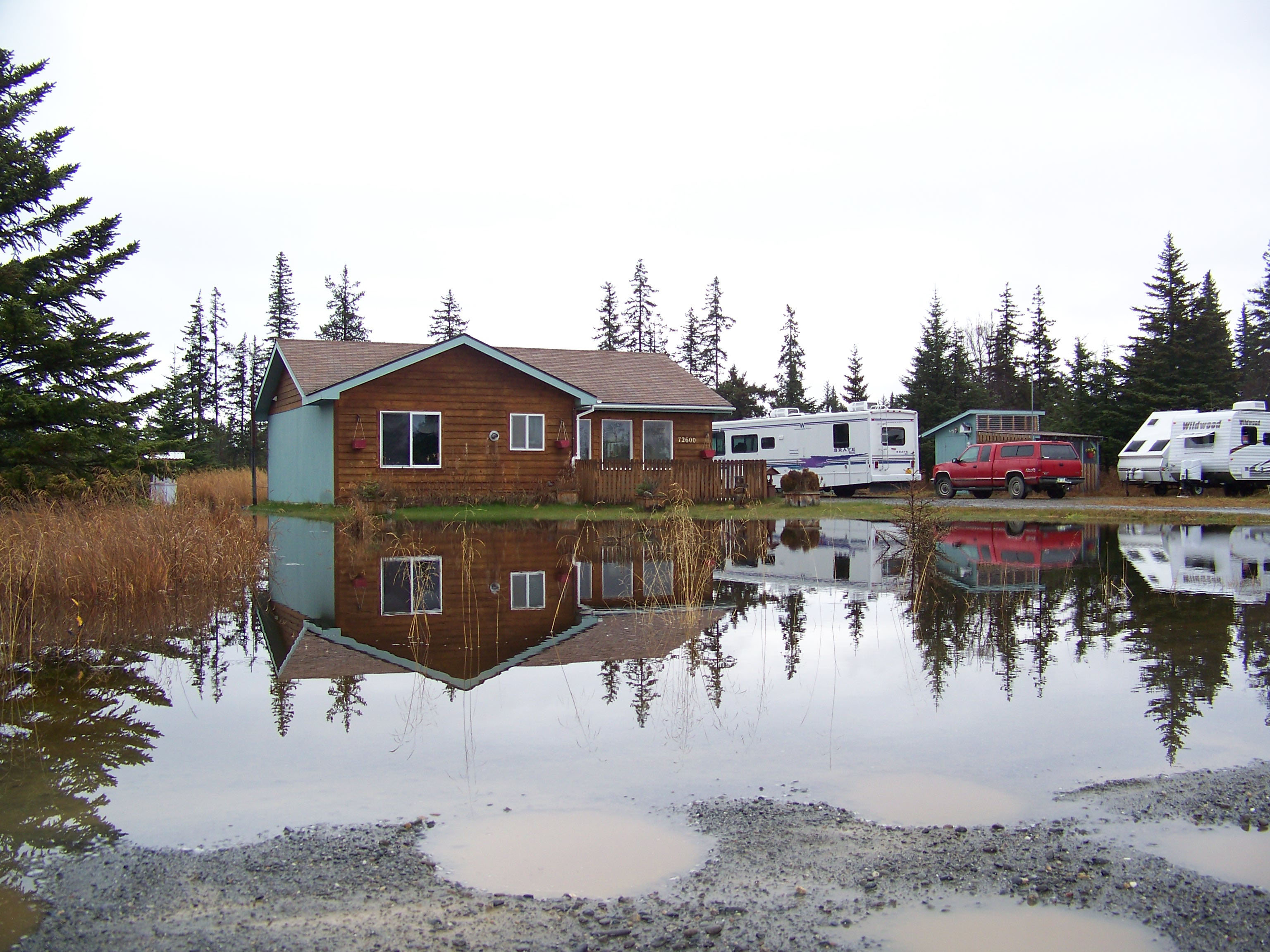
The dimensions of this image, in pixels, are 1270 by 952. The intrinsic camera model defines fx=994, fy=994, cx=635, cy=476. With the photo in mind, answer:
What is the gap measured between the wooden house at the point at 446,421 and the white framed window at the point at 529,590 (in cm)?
1145

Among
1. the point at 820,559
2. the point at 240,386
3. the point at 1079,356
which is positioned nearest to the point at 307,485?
the point at 820,559

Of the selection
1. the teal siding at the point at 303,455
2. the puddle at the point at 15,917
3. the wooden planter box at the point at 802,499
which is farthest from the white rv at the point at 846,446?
the puddle at the point at 15,917

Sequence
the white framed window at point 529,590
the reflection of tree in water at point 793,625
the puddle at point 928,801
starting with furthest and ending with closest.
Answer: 1. the white framed window at point 529,590
2. the reflection of tree in water at point 793,625
3. the puddle at point 928,801

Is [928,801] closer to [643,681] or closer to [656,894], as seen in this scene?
[656,894]

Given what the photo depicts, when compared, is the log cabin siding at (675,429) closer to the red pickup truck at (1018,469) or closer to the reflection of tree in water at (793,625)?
the red pickup truck at (1018,469)

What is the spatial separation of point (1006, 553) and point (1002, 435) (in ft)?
79.9

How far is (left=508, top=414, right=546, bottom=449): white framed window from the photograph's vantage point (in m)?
25.7

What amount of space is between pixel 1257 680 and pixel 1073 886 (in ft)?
12.7

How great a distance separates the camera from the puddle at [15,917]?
3.06 m

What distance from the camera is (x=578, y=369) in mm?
31203

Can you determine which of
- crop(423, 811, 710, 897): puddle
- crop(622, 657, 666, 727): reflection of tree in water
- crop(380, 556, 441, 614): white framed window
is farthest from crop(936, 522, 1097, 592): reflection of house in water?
crop(423, 811, 710, 897): puddle

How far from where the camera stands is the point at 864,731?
17.7ft

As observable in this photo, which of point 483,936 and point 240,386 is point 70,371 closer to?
point 483,936

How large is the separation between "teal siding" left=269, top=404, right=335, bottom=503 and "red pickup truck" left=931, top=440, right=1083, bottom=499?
19.0 meters
